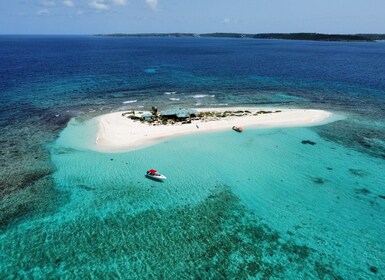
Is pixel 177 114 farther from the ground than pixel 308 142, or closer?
farther from the ground

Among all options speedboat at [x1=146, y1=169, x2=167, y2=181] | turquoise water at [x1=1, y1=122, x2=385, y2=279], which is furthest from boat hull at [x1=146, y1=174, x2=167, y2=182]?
turquoise water at [x1=1, y1=122, x2=385, y2=279]

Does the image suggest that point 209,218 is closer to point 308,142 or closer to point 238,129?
point 238,129

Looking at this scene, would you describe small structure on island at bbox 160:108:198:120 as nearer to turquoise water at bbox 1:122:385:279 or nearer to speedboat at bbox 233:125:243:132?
speedboat at bbox 233:125:243:132

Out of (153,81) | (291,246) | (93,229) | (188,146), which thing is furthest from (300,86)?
(93,229)

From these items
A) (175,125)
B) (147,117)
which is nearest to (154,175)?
(175,125)

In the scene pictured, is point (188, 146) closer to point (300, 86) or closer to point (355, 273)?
point (355, 273)

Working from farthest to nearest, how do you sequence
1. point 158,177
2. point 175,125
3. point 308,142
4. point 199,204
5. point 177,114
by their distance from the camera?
point 177,114, point 175,125, point 308,142, point 158,177, point 199,204
